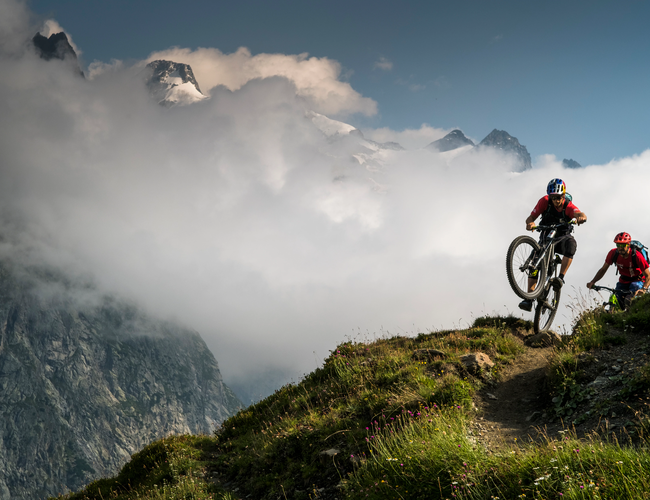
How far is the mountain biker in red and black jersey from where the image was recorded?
44.0ft

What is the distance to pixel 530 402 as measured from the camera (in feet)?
29.9

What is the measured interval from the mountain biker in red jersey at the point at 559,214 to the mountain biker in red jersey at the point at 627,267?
202 centimetres

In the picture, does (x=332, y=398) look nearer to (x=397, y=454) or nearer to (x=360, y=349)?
(x=360, y=349)

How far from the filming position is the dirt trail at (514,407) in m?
7.74

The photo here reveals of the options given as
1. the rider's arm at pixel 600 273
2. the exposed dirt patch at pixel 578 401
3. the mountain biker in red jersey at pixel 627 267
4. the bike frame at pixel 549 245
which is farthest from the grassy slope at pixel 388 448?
the mountain biker in red jersey at pixel 627 267

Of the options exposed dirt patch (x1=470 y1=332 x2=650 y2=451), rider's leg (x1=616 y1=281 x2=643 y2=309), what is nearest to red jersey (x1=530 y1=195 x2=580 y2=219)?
rider's leg (x1=616 y1=281 x2=643 y2=309)

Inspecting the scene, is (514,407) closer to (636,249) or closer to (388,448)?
(388,448)

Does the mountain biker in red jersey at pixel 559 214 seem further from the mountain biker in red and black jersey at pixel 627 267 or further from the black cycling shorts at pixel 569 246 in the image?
the mountain biker in red and black jersey at pixel 627 267

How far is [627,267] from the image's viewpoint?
13.8m

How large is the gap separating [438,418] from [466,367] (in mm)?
3151

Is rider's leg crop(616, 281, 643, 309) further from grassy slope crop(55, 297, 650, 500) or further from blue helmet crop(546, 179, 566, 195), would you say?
blue helmet crop(546, 179, 566, 195)

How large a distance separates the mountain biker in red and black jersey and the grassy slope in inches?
112

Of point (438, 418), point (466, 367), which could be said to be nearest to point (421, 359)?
point (466, 367)

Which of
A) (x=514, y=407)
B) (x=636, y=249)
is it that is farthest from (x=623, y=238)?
(x=514, y=407)
